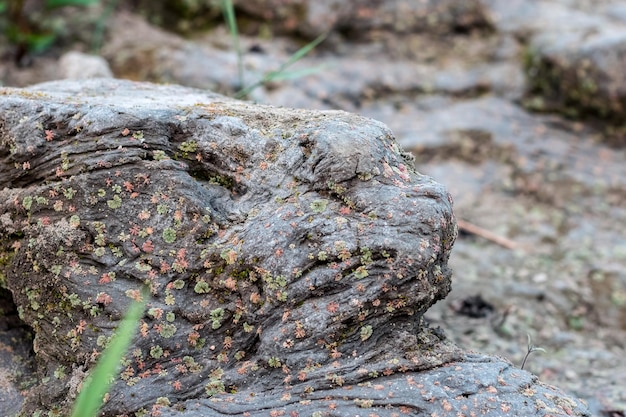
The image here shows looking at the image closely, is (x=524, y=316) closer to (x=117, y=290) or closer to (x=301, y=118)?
(x=301, y=118)

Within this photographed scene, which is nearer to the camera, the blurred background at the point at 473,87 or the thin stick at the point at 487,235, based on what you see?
the blurred background at the point at 473,87

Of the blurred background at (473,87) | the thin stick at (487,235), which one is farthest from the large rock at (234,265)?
the thin stick at (487,235)

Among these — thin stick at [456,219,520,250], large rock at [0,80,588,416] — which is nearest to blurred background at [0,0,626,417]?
thin stick at [456,219,520,250]

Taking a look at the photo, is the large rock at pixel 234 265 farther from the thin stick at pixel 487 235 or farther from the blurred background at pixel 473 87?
the thin stick at pixel 487 235

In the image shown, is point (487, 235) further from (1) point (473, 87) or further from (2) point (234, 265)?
(2) point (234, 265)

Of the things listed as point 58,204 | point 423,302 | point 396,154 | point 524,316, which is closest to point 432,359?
point 423,302

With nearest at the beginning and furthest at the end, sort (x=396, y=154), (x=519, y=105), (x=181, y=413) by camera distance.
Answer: (x=181, y=413) < (x=396, y=154) < (x=519, y=105)
